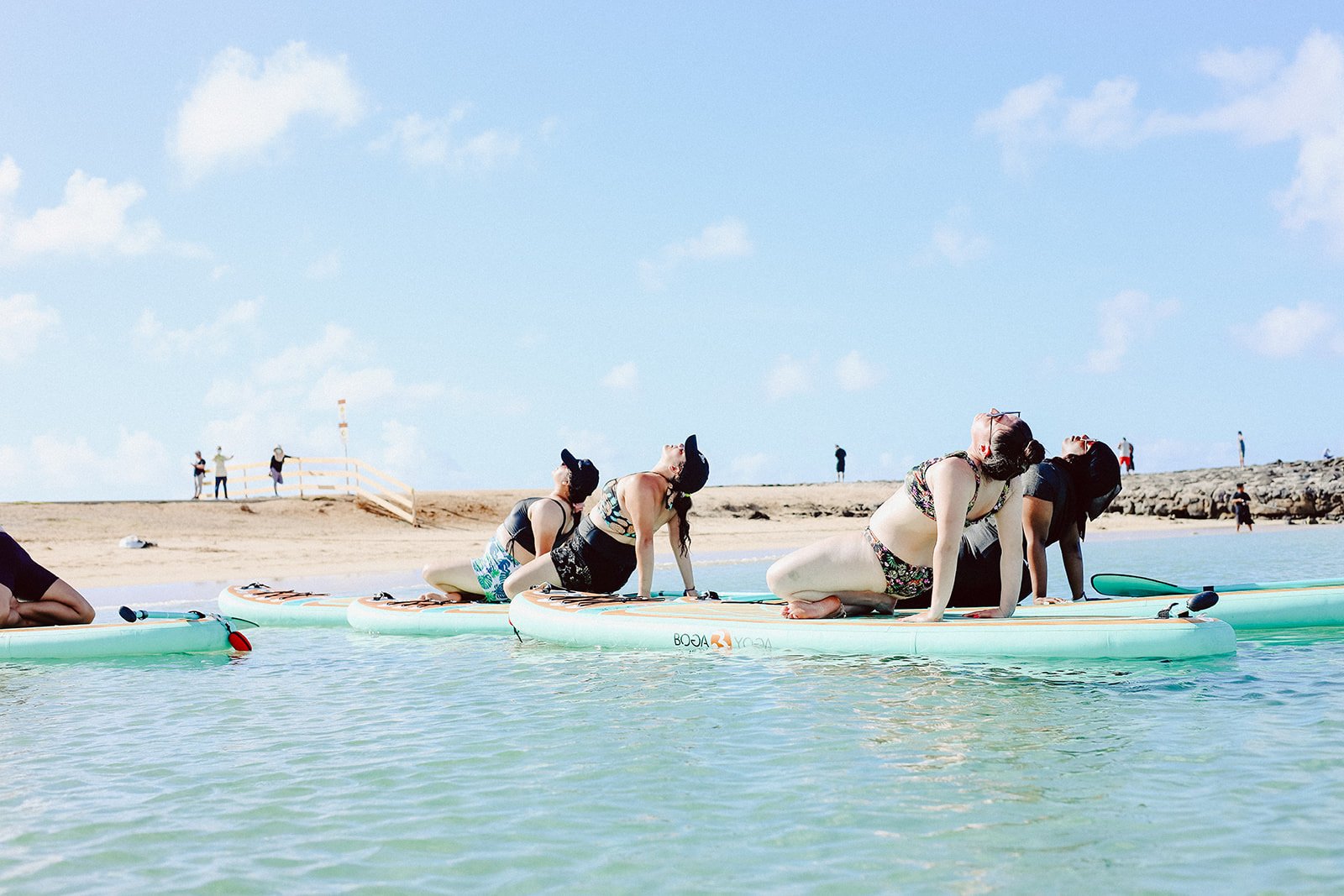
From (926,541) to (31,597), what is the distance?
657cm

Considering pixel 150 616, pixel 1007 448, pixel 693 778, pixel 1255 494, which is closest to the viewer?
pixel 693 778

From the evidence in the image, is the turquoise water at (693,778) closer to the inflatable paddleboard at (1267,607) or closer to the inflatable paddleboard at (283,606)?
the inflatable paddleboard at (1267,607)

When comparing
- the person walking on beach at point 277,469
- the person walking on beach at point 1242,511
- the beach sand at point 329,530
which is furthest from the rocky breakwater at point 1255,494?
the person walking on beach at point 277,469

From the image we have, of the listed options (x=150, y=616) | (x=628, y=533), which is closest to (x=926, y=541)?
(x=628, y=533)

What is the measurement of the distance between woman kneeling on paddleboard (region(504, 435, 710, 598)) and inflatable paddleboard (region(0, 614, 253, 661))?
7.17 feet

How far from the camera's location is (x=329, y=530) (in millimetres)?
26703

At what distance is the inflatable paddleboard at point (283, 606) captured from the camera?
1057cm

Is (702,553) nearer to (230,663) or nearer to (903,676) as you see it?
(230,663)

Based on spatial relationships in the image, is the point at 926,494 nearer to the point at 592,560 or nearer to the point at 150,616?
the point at 592,560

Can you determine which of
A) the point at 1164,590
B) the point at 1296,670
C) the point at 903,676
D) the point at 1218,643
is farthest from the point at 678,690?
the point at 1164,590

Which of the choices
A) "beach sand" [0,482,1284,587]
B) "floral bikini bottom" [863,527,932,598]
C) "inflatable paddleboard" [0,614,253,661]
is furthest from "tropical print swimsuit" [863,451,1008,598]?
"beach sand" [0,482,1284,587]

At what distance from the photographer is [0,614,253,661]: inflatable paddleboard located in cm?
827

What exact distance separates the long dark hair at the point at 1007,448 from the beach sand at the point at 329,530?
12735 mm

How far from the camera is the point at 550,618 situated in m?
8.21
